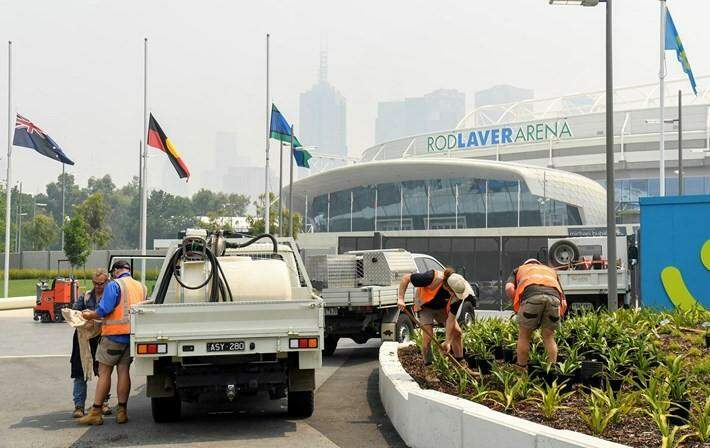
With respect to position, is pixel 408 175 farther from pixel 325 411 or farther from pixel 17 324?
pixel 325 411

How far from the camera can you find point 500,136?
84.2 m

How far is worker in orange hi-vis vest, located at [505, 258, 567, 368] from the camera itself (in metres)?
9.23

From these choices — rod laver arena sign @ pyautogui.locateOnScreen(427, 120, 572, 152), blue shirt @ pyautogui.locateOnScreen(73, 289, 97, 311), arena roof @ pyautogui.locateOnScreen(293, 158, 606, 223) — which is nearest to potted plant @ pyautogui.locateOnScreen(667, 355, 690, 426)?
blue shirt @ pyautogui.locateOnScreen(73, 289, 97, 311)

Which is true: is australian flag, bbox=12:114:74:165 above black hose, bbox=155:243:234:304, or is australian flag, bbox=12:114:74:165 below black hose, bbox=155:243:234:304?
above

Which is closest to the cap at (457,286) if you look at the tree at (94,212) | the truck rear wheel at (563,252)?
the truck rear wheel at (563,252)

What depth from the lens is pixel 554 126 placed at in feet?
269

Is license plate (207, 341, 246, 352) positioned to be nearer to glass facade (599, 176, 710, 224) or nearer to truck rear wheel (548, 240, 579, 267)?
truck rear wheel (548, 240, 579, 267)

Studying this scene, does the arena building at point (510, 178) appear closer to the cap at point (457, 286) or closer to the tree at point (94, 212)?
the tree at point (94, 212)

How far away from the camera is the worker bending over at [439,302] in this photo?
35.1ft

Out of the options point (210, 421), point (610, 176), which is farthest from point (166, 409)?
point (610, 176)

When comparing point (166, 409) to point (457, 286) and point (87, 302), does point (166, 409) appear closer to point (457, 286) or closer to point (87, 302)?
point (87, 302)

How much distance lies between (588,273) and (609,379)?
42.5 ft

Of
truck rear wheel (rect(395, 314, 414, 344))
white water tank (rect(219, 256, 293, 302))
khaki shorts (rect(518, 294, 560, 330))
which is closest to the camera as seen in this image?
khaki shorts (rect(518, 294, 560, 330))

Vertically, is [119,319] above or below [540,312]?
below
